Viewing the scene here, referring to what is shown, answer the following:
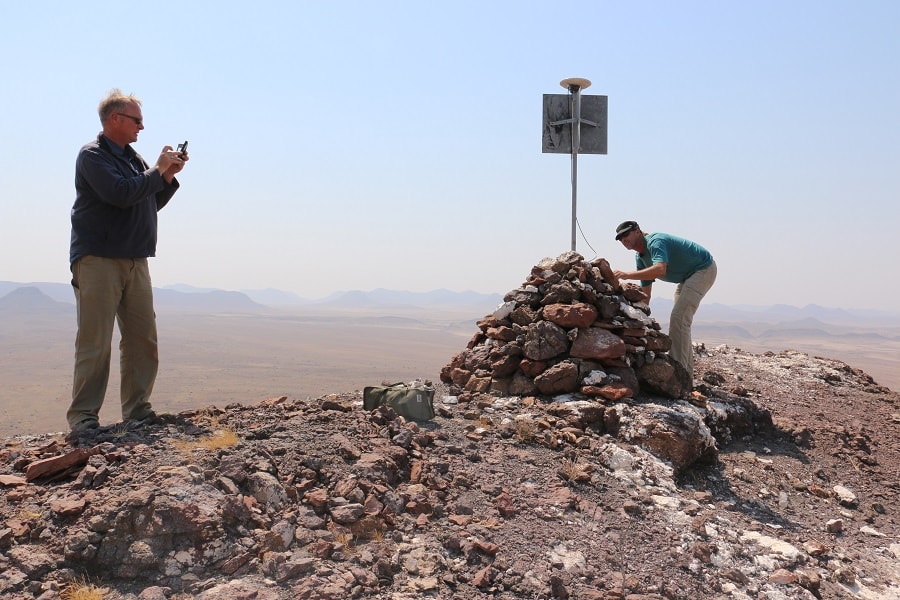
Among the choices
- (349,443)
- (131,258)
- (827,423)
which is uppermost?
(131,258)

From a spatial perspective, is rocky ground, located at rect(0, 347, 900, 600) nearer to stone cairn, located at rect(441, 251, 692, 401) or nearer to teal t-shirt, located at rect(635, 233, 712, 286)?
stone cairn, located at rect(441, 251, 692, 401)

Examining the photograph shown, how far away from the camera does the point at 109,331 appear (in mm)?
5156

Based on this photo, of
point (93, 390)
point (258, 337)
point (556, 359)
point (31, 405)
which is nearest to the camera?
point (93, 390)

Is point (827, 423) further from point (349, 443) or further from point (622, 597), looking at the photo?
point (349, 443)

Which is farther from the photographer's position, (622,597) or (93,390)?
(93,390)

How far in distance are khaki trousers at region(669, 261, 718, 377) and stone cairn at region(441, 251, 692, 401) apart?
1.22ft

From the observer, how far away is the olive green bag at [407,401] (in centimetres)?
584

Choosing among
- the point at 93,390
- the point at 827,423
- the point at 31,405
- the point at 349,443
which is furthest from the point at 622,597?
the point at 31,405

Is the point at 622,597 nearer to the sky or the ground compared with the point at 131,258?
nearer to the ground

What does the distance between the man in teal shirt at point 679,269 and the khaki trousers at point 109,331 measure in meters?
Result: 5.08

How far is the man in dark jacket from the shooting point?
498cm

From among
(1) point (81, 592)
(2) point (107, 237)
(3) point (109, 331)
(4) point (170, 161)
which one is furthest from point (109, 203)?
(1) point (81, 592)

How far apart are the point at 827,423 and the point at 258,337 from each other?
254ft

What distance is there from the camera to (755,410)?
300 inches
